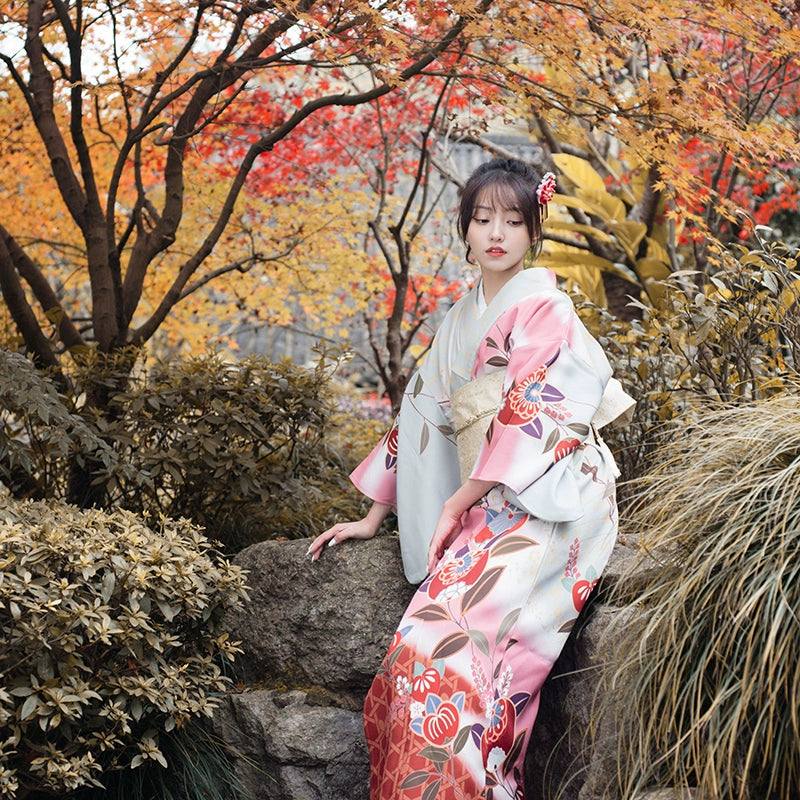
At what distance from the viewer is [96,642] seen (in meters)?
2.56

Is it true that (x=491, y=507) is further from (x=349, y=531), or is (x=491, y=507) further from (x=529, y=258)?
(x=529, y=258)

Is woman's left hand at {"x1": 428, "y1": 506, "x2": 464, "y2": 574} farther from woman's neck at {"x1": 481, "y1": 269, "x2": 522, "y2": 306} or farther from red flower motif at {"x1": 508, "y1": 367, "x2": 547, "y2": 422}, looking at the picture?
woman's neck at {"x1": 481, "y1": 269, "x2": 522, "y2": 306}

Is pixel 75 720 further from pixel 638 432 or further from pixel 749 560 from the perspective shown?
pixel 638 432

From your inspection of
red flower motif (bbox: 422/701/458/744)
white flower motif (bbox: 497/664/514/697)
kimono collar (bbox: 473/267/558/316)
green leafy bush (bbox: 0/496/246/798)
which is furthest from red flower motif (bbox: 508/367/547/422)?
green leafy bush (bbox: 0/496/246/798)

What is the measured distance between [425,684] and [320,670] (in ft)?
2.30

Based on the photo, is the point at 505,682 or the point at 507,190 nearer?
the point at 505,682

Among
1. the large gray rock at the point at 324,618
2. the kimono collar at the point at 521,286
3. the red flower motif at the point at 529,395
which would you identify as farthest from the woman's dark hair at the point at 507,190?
the large gray rock at the point at 324,618

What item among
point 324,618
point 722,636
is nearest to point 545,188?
point 722,636

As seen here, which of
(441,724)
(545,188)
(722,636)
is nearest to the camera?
(722,636)

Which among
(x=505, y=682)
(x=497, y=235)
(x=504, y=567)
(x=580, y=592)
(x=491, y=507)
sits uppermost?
(x=497, y=235)

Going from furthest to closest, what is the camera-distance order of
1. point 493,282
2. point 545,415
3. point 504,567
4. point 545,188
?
point 493,282 → point 545,188 → point 545,415 → point 504,567

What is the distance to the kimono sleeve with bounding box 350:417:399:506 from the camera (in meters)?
3.03

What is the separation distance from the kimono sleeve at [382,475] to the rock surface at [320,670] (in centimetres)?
17

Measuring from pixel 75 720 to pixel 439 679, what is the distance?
976 mm
